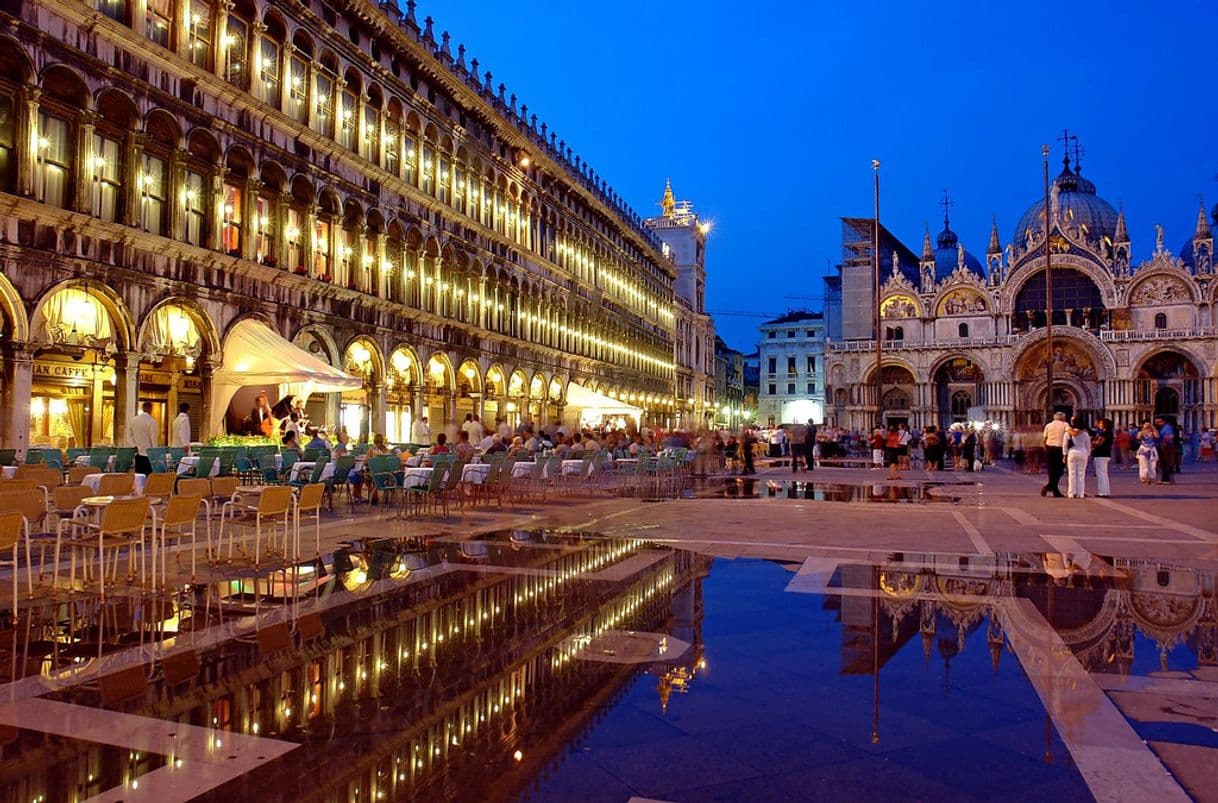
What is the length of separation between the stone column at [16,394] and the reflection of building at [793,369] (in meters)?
96.5

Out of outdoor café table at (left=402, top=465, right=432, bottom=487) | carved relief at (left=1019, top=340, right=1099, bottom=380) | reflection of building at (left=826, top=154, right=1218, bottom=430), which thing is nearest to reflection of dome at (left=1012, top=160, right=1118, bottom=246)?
reflection of building at (left=826, top=154, right=1218, bottom=430)

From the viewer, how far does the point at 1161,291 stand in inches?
3017

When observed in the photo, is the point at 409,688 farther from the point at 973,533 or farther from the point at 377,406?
the point at 377,406

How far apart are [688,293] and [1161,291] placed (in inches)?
1601

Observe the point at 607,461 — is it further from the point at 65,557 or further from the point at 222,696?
the point at 222,696

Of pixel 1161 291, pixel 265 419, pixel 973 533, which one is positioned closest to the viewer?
pixel 973 533

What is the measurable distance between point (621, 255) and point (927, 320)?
38.5m

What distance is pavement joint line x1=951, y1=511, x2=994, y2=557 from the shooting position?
470 inches

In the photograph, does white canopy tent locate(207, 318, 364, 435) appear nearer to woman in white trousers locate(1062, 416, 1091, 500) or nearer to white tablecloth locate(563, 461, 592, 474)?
white tablecloth locate(563, 461, 592, 474)

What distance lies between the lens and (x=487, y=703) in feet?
17.6

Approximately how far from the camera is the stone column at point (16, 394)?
59.3 feet

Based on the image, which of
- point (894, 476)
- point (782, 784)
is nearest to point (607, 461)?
point (894, 476)

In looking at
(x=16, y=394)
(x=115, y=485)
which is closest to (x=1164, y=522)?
(x=115, y=485)

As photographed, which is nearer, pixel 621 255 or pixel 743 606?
pixel 743 606
